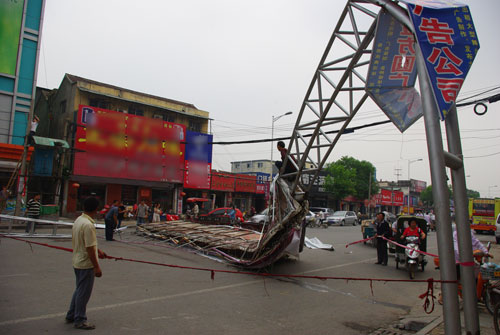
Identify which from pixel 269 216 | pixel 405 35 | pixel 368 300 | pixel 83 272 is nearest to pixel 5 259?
pixel 83 272

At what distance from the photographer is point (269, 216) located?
882 centimetres

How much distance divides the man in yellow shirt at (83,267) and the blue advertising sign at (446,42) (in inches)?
170

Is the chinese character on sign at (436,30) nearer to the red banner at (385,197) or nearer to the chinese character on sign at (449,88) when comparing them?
the chinese character on sign at (449,88)

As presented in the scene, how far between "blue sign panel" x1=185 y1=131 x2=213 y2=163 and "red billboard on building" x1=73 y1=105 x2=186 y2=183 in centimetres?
171

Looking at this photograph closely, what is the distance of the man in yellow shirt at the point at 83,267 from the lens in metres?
4.35

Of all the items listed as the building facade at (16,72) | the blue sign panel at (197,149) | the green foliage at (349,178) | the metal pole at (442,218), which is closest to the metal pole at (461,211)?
the metal pole at (442,218)

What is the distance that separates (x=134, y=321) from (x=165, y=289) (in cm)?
179

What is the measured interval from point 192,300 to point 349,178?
A: 45.3 m

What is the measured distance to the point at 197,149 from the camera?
31891 mm

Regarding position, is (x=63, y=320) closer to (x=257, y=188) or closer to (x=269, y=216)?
(x=269, y=216)

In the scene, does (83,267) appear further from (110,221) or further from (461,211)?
(110,221)

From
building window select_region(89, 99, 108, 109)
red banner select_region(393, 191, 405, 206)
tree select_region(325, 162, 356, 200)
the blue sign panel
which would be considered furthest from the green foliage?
building window select_region(89, 99, 108, 109)

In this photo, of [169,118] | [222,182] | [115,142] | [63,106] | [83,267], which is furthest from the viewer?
[222,182]

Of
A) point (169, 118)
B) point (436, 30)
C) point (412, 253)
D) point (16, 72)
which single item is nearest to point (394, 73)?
point (436, 30)
